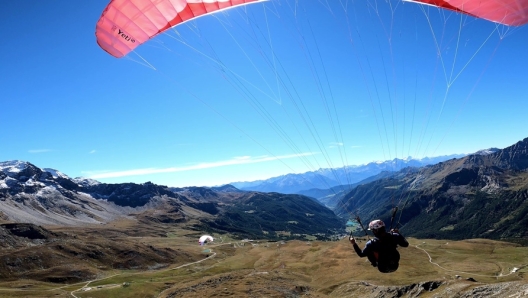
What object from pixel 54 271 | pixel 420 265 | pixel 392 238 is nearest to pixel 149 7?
pixel 392 238

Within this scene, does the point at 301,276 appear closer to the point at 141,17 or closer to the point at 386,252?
the point at 386,252

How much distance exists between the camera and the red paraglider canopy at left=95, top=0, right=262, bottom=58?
17391 millimetres

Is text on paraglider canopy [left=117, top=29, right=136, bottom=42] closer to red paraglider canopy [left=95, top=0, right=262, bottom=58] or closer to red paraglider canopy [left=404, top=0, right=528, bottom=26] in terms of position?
red paraglider canopy [left=95, top=0, right=262, bottom=58]

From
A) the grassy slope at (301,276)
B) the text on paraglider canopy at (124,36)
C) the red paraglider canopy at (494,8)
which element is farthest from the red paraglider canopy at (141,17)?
the grassy slope at (301,276)

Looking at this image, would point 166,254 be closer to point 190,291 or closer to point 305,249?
point 305,249

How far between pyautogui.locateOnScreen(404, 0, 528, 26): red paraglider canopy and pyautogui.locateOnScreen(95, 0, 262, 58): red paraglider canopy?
10663mm

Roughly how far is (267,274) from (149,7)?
83.0 m

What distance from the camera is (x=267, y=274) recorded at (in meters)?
89.6

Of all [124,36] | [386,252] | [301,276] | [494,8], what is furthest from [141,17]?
[301,276]

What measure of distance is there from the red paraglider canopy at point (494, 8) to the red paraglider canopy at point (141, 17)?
35.0 feet

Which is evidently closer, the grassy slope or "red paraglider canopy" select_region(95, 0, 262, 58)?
"red paraglider canopy" select_region(95, 0, 262, 58)

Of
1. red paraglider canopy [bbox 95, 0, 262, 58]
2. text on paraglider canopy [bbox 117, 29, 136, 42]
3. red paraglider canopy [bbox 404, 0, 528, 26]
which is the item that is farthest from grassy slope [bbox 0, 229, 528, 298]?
text on paraglider canopy [bbox 117, 29, 136, 42]

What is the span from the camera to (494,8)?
18047 mm

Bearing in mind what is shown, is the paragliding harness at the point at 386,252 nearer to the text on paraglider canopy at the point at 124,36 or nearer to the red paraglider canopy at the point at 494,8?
the red paraglider canopy at the point at 494,8
